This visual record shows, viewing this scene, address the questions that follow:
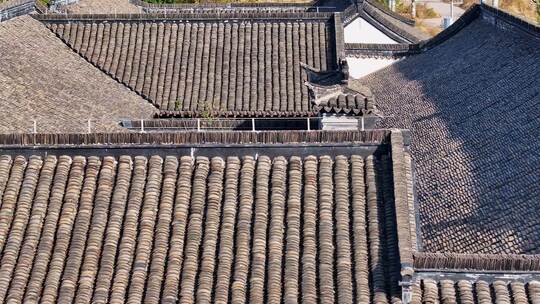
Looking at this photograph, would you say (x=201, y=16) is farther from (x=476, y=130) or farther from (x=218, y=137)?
(x=218, y=137)

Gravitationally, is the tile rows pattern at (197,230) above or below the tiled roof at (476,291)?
above

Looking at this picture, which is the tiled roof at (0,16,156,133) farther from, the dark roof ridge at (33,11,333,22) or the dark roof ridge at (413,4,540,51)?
the dark roof ridge at (413,4,540,51)

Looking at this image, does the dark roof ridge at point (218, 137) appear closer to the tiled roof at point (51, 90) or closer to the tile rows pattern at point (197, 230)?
the tile rows pattern at point (197, 230)

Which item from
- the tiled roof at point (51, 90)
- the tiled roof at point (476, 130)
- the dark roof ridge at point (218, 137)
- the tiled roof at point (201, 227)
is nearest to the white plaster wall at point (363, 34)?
the tiled roof at point (476, 130)

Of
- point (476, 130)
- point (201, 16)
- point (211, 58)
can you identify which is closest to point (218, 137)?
point (476, 130)

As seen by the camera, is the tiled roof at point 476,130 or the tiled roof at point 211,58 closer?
the tiled roof at point 476,130

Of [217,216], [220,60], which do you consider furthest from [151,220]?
[220,60]

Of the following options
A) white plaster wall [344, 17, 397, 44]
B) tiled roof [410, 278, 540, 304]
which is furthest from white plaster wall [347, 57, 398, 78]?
tiled roof [410, 278, 540, 304]
